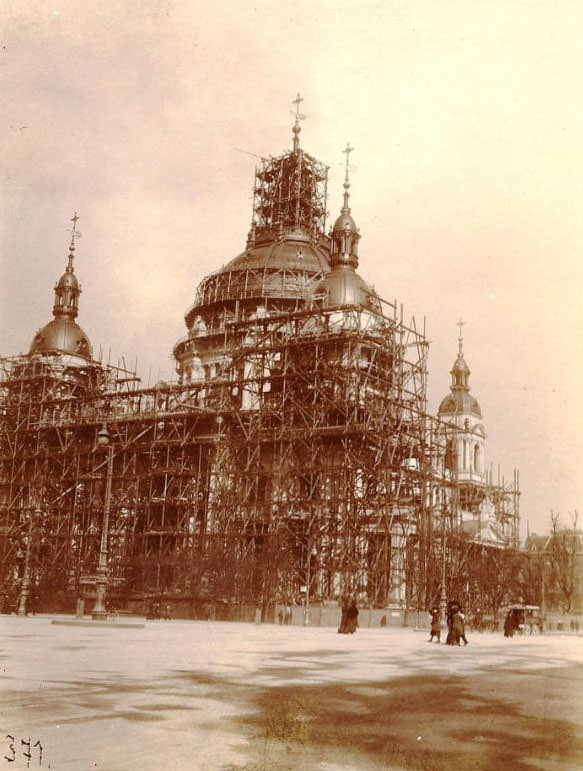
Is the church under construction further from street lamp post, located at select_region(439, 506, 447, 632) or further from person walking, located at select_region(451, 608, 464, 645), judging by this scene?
person walking, located at select_region(451, 608, 464, 645)

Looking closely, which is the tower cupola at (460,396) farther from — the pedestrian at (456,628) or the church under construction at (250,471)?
the pedestrian at (456,628)

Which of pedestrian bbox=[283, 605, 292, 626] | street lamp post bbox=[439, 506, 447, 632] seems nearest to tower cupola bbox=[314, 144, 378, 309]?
street lamp post bbox=[439, 506, 447, 632]

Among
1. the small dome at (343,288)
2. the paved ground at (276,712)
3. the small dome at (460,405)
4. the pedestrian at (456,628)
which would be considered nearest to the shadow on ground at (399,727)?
the paved ground at (276,712)

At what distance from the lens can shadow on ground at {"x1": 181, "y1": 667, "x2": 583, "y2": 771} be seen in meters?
7.91

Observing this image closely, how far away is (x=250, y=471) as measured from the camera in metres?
45.9

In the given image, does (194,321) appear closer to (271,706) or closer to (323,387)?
(323,387)

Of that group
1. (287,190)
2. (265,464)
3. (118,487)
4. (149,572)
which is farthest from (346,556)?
(287,190)

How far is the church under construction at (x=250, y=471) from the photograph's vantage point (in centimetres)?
4206

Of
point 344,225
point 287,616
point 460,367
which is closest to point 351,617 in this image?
point 287,616

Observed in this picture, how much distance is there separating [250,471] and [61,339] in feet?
78.1

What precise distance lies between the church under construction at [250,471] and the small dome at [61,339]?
0.13 metres

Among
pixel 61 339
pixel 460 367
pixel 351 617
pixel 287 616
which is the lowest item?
pixel 287 616

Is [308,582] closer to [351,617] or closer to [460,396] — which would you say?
[351,617]

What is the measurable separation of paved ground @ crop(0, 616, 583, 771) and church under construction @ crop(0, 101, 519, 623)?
15297 millimetres
